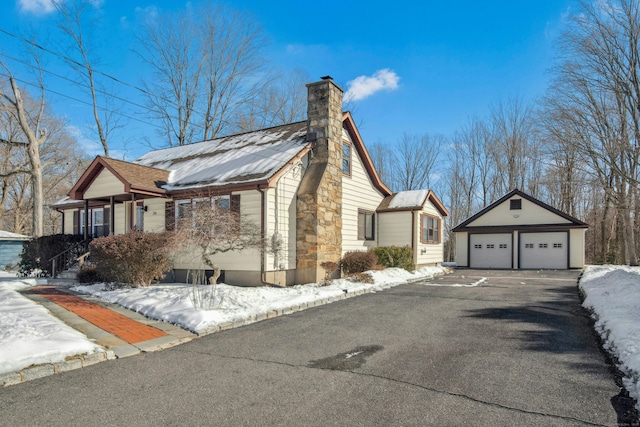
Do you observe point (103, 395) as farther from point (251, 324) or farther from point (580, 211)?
point (580, 211)

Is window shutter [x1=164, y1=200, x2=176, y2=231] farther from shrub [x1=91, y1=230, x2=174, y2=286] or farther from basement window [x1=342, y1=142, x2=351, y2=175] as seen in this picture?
basement window [x1=342, y1=142, x2=351, y2=175]

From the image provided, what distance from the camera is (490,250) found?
2533cm

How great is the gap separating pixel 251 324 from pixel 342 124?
381 inches

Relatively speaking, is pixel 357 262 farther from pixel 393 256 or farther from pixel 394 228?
pixel 394 228

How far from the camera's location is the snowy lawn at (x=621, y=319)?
4574 millimetres

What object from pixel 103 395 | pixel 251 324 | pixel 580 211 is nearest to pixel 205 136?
pixel 251 324

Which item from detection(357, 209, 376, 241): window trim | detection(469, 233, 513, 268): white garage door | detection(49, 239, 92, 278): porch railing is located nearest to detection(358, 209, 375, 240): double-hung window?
detection(357, 209, 376, 241): window trim

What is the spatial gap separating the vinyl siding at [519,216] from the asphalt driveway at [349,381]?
1849 centimetres

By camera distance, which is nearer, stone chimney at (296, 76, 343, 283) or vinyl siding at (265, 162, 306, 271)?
vinyl siding at (265, 162, 306, 271)

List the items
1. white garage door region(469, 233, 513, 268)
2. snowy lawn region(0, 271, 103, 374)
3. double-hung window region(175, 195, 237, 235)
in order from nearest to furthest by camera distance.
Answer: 1. snowy lawn region(0, 271, 103, 374)
2. double-hung window region(175, 195, 237, 235)
3. white garage door region(469, 233, 513, 268)

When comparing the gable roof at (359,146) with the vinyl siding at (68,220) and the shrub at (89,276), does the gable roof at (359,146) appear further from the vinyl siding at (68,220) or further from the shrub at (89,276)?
the vinyl siding at (68,220)

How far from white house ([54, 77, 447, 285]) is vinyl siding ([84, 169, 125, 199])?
4cm

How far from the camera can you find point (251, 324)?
7500 millimetres

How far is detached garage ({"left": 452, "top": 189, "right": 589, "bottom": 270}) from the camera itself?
23000 millimetres
